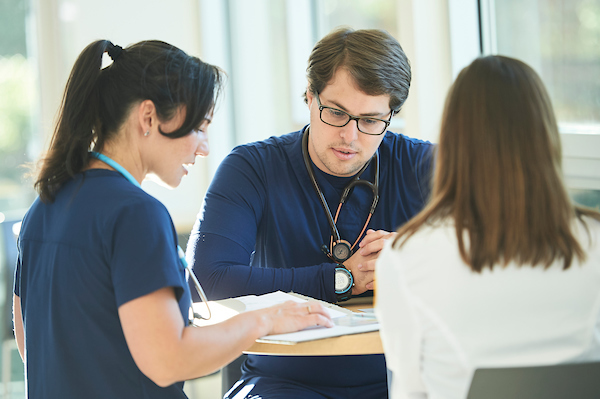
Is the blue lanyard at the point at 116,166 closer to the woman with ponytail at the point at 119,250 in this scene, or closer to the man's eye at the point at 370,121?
the woman with ponytail at the point at 119,250

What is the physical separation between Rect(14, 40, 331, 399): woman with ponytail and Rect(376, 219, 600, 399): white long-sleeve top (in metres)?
0.41

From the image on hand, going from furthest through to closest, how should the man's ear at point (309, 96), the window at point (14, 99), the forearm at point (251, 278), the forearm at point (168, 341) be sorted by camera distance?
the window at point (14, 99) → the man's ear at point (309, 96) → the forearm at point (251, 278) → the forearm at point (168, 341)

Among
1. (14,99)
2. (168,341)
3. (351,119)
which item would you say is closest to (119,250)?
(168,341)

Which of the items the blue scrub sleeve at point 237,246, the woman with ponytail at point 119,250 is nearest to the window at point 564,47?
the blue scrub sleeve at point 237,246

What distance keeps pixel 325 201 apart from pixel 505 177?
0.97 metres

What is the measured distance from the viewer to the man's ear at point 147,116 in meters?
1.31

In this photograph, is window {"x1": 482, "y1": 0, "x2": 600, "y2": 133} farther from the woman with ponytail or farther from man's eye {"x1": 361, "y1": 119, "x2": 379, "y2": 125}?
the woman with ponytail

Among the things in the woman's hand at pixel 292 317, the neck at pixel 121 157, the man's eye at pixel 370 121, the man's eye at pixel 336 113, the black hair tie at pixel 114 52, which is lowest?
the woman's hand at pixel 292 317

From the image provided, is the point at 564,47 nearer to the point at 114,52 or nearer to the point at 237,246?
the point at 237,246

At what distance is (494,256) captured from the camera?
0.98 meters

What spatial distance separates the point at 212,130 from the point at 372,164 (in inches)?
101

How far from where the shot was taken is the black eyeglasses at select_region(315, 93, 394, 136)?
1.90m

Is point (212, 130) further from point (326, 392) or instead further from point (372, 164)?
point (326, 392)

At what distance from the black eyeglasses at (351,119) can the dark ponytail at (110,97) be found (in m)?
0.63
